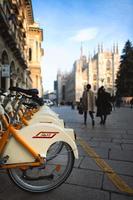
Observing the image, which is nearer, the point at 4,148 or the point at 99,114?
the point at 4,148

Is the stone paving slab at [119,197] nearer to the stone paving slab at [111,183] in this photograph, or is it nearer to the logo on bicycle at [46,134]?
the stone paving slab at [111,183]

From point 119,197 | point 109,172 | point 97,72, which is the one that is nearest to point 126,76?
point 109,172

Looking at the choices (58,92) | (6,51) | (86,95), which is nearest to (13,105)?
(86,95)

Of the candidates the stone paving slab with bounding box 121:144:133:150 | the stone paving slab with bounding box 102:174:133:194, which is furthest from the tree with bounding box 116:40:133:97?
the stone paving slab with bounding box 102:174:133:194

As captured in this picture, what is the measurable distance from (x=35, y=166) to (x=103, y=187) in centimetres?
100

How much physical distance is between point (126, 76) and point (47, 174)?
66.6 metres

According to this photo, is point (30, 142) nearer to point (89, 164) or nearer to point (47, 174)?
point (47, 174)

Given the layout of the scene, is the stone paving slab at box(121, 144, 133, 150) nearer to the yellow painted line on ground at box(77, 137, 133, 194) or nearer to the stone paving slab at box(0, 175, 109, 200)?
the yellow painted line on ground at box(77, 137, 133, 194)

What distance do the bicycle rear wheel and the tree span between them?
65.1 metres

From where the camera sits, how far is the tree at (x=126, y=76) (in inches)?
2685

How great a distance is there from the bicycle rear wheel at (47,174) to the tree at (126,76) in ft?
214

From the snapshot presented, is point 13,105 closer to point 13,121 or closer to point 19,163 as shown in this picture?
point 13,121

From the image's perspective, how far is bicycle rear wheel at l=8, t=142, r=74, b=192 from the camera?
389cm

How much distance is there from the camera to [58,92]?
18038cm
